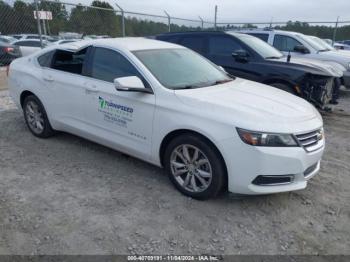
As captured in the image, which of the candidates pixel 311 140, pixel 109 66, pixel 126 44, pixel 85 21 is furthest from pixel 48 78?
pixel 85 21

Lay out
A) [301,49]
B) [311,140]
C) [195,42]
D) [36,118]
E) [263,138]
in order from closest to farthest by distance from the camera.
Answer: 1. [263,138]
2. [311,140]
3. [36,118]
4. [195,42]
5. [301,49]

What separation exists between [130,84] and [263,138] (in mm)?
1519

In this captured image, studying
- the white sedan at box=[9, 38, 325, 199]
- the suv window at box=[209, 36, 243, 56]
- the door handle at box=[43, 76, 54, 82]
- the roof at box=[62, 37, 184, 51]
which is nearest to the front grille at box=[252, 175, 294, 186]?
the white sedan at box=[9, 38, 325, 199]

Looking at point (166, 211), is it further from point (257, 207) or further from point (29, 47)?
point (29, 47)

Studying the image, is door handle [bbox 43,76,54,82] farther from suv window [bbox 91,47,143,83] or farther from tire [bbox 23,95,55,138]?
suv window [bbox 91,47,143,83]

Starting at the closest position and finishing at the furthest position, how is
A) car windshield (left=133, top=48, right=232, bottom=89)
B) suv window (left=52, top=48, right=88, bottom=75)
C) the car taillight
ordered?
1. car windshield (left=133, top=48, right=232, bottom=89)
2. suv window (left=52, top=48, right=88, bottom=75)
3. the car taillight

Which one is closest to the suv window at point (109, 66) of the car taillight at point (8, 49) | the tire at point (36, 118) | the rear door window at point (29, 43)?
the tire at point (36, 118)

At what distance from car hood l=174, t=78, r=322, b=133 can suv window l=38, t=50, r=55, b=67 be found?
238cm

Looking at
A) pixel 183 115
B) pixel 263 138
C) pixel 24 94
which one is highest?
pixel 183 115

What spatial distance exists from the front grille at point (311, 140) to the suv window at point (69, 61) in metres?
2.93

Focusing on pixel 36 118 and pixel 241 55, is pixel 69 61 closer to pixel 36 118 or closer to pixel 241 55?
pixel 36 118

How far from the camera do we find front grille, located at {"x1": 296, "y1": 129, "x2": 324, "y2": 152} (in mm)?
3312

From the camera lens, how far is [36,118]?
5348 millimetres

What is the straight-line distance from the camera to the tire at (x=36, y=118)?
5199 millimetres
